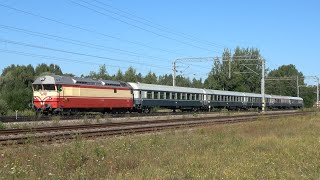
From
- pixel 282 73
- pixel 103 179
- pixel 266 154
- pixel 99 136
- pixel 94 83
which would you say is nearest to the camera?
pixel 103 179

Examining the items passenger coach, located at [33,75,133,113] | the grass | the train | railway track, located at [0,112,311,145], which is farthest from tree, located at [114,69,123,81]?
the grass

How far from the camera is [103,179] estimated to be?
28.7ft

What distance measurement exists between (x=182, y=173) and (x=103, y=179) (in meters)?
→ 1.81

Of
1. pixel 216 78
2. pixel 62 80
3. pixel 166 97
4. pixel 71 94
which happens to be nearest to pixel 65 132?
pixel 71 94

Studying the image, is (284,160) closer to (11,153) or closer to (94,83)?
(11,153)

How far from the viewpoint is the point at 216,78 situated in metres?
94.7

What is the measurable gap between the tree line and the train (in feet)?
21.5

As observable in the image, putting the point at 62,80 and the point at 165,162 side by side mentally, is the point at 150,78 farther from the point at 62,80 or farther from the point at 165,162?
the point at 165,162

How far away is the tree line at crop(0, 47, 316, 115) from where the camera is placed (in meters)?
46.8

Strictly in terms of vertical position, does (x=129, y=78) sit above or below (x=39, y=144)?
above

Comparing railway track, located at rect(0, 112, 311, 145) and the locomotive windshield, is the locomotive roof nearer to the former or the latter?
the locomotive windshield

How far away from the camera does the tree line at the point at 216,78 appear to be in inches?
1841

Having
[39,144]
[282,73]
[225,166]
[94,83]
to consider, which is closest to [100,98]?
[94,83]

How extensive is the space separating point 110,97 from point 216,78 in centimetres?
5801
